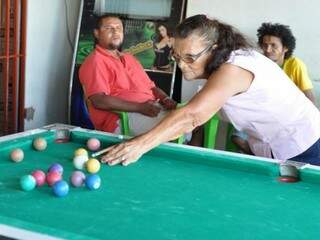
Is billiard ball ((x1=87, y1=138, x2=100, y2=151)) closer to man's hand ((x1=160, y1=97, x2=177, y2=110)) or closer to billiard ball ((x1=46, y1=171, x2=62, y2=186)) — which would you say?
billiard ball ((x1=46, y1=171, x2=62, y2=186))

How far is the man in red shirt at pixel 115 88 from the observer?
3387 millimetres

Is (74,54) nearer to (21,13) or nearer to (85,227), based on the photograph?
(21,13)

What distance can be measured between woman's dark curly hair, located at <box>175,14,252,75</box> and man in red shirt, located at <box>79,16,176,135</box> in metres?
1.25

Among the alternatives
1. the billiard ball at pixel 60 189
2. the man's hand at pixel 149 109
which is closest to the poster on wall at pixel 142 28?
the man's hand at pixel 149 109

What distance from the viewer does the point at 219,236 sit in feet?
4.51

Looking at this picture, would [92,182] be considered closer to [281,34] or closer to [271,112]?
[271,112]

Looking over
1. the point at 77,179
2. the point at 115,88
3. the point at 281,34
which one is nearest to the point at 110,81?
the point at 115,88

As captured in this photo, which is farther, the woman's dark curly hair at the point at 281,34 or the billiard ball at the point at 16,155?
the woman's dark curly hair at the point at 281,34

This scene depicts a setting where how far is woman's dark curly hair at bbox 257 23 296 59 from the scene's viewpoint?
12.4ft

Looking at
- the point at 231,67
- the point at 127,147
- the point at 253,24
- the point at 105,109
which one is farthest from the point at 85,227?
the point at 253,24

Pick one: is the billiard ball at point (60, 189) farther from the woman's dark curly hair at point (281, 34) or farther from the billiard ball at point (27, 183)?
the woman's dark curly hair at point (281, 34)

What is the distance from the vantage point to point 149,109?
3.34m

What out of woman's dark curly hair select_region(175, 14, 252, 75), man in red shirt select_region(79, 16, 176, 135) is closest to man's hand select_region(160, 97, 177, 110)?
man in red shirt select_region(79, 16, 176, 135)

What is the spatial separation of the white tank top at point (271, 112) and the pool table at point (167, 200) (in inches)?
8.6
